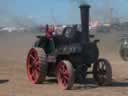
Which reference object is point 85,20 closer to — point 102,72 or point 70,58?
point 70,58

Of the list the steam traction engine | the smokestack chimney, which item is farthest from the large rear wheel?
the smokestack chimney

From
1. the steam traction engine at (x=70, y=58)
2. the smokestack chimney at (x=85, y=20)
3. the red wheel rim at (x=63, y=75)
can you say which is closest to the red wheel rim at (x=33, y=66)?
the steam traction engine at (x=70, y=58)

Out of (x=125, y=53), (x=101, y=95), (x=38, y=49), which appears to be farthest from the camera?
(x=125, y=53)

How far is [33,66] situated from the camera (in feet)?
51.2

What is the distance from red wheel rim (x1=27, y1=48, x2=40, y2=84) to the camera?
15.1 meters

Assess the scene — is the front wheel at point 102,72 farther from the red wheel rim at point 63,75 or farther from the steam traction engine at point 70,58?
the red wheel rim at point 63,75

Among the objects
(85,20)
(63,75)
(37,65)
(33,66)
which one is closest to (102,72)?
(63,75)

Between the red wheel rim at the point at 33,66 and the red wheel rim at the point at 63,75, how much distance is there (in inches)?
33.5

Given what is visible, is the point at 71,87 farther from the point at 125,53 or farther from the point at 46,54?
the point at 125,53

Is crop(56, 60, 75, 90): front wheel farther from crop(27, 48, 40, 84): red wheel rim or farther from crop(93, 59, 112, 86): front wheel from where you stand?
crop(93, 59, 112, 86): front wheel

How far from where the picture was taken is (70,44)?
14.6m

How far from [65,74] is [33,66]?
184 centimetres

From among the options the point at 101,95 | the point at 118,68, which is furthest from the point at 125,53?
the point at 101,95

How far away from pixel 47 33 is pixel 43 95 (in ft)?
10.2
